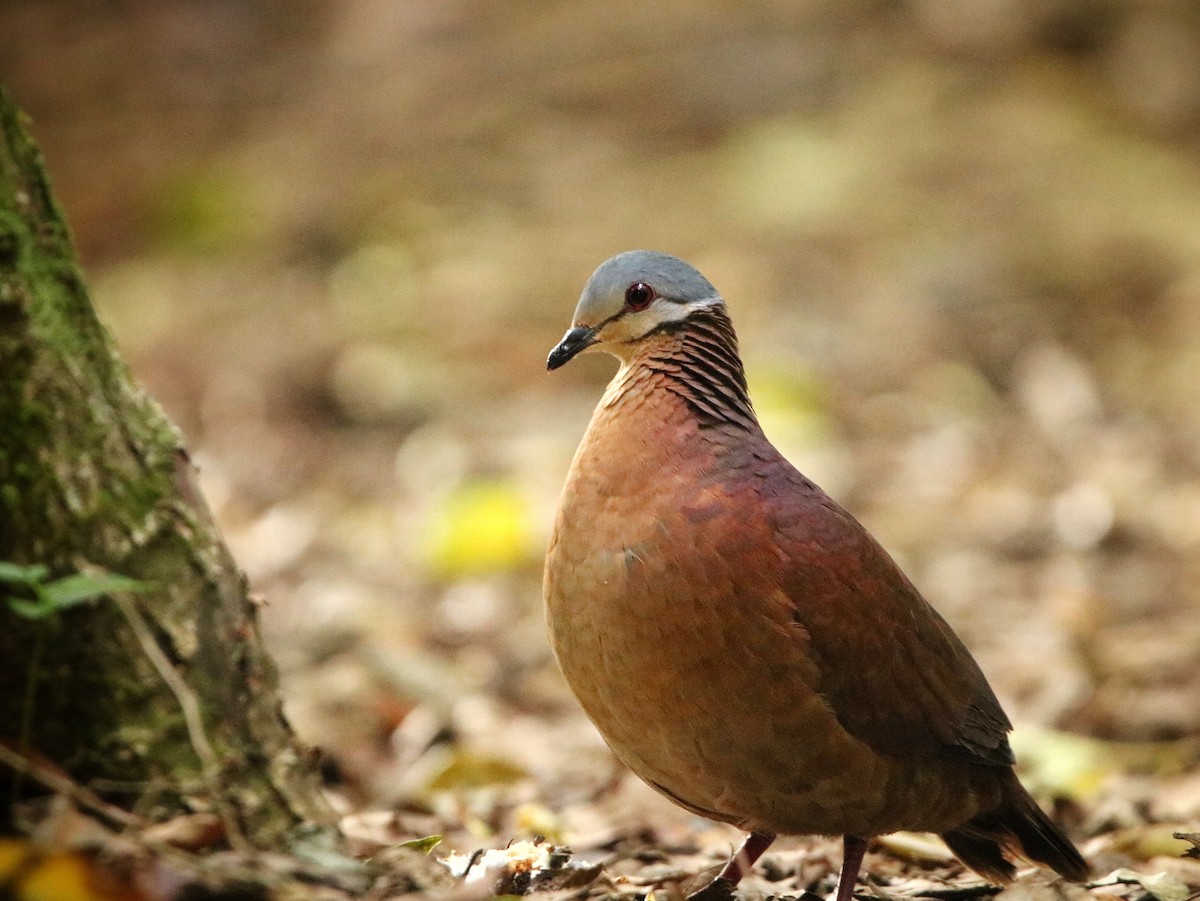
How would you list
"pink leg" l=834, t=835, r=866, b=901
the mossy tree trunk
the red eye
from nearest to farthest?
the mossy tree trunk, "pink leg" l=834, t=835, r=866, b=901, the red eye

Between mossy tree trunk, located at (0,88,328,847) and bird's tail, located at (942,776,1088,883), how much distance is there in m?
2.00

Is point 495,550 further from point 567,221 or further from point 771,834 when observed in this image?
point 567,221

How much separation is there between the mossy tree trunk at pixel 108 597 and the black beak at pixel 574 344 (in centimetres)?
124

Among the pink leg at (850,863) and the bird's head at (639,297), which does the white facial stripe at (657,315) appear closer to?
the bird's head at (639,297)

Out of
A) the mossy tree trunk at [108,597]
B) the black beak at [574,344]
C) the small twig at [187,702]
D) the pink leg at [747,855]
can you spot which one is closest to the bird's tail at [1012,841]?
the pink leg at [747,855]

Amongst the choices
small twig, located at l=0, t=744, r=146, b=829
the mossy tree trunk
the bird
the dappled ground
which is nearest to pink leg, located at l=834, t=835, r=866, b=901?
the bird

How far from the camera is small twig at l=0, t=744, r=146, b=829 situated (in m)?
2.57

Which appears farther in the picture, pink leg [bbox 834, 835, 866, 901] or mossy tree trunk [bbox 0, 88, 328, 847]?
pink leg [bbox 834, 835, 866, 901]

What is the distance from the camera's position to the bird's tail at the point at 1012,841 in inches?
157

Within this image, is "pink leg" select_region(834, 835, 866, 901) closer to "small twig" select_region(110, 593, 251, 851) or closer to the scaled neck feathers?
the scaled neck feathers

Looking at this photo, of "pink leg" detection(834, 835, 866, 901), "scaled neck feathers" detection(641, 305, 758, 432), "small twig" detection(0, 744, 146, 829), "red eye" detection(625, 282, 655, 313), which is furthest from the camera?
"red eye" detection(625, 282, 655, 313)

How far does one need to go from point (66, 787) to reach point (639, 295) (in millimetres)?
2031

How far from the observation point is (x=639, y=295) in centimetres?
392

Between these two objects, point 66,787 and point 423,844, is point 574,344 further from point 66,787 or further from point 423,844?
point 66,787
